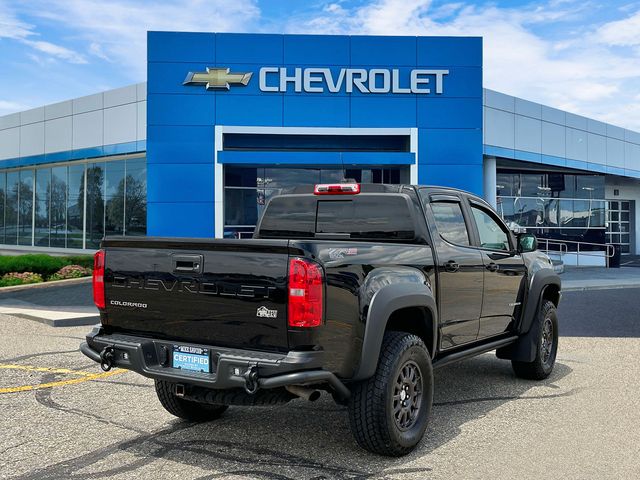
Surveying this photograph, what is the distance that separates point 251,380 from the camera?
3.80 metres

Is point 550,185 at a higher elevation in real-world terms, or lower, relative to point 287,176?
higher

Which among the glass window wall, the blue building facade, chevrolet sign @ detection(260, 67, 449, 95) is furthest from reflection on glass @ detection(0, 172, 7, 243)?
chevrolet sign @ detection(260, 67, 449, 95)

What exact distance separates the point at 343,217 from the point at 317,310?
171cm

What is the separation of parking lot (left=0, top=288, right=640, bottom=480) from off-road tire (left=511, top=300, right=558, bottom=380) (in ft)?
0.35

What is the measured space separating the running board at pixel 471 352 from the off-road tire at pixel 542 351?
0.37m

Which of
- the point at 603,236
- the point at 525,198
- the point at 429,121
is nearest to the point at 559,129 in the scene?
the point at 525,198

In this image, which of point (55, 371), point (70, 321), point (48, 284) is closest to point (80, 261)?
point (48, 284)

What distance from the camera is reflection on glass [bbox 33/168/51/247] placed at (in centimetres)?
3184

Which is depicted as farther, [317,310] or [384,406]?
[384,406]

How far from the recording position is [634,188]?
39.3 meters

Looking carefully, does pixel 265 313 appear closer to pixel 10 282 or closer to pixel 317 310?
pixel 317 310

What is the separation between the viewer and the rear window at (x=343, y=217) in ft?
16.7

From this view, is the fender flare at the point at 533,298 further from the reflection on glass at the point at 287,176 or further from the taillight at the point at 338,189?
the reflection on glass at the point at 287,176

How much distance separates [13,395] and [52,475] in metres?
2.46
